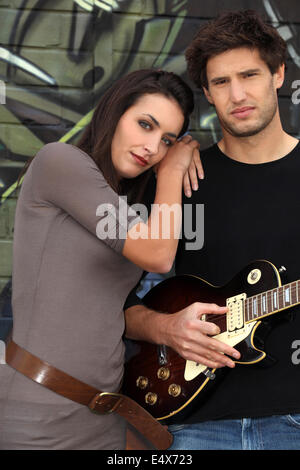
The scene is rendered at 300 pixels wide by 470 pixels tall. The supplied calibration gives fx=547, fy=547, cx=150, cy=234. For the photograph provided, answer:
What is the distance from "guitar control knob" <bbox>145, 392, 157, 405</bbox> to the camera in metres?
2.24

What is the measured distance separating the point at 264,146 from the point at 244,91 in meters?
0.26

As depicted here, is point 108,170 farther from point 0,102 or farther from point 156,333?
point 0,102

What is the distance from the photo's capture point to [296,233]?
2277mm

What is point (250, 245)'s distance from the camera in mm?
2330

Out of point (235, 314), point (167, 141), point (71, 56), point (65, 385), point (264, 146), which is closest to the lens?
point (65, 385)

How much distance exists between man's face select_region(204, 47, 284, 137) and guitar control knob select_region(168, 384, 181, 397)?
1.11m

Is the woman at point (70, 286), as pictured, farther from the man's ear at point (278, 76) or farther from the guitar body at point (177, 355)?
the man's ear at point (278, 76)

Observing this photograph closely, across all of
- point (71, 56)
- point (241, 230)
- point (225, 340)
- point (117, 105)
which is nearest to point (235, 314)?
point (225, 340)

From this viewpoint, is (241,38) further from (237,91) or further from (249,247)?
(249,247)

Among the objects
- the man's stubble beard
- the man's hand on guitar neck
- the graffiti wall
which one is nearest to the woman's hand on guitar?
the man's hand on guitar neck

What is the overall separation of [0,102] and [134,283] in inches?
73.2

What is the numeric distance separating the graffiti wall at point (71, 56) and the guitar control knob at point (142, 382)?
4.57 ft

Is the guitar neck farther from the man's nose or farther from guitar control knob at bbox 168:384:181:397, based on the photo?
the man's nose

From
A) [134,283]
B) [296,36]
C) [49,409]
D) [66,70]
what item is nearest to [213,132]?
[296,36]
